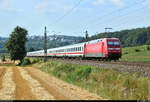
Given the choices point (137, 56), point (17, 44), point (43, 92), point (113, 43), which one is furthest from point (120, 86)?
point (17, 44)

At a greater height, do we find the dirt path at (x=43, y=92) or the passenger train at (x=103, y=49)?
the passenger train at (x=103, y=49)

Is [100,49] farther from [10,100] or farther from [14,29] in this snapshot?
[14,29]

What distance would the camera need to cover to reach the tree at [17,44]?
7925 centimetres

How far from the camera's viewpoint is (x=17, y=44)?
8094 centimetres

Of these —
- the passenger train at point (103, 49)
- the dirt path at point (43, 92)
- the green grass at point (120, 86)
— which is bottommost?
the dirt path at point (43, 92)

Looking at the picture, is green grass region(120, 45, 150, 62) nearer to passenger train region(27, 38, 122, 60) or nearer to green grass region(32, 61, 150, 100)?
passenger train region(27, 38, 122, 60)

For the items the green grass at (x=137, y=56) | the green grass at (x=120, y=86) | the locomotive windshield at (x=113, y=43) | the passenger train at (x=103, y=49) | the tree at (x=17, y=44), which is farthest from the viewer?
the tree at (x=17, y=44)

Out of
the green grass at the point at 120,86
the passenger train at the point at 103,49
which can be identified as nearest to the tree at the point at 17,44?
the passenger train at the point at 103,49

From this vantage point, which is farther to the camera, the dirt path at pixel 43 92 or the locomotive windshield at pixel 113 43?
the locomotive windshield at pixel 113 43

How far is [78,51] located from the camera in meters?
47.0

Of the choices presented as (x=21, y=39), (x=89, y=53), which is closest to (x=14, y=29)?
(x=21, y=39)

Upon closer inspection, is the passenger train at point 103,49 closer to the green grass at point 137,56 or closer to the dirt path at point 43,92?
the green grass at point 137,56

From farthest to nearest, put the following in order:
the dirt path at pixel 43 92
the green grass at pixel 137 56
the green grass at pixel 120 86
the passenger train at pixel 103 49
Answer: the green grass at pixel 137 56
the passenger train at pixel 103 49
the dirt path at pixel 43 92
the green grass at pixel 120 86

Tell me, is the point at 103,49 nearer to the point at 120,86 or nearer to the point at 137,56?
the point at 120,86
